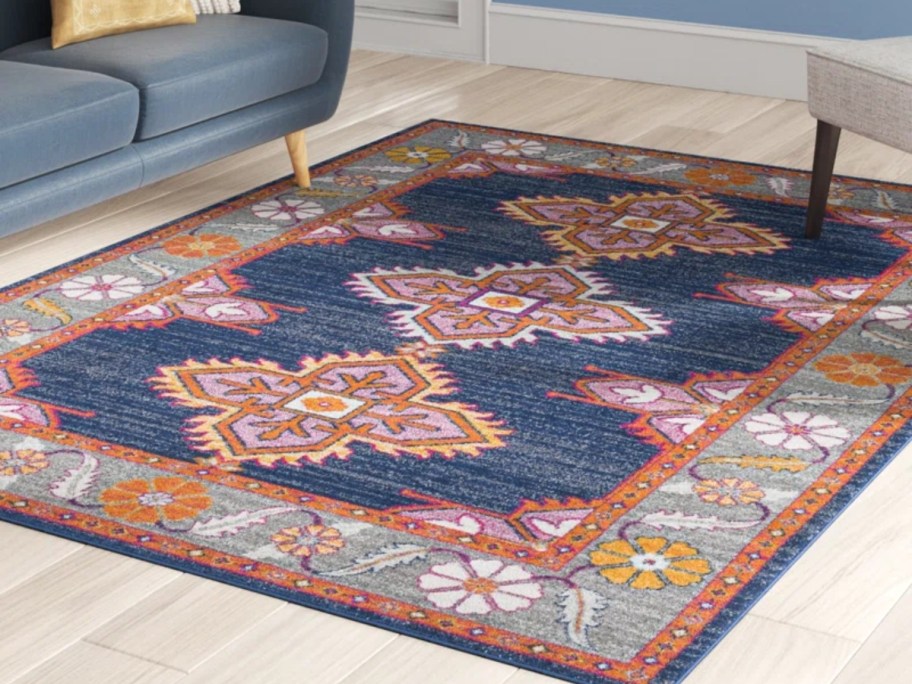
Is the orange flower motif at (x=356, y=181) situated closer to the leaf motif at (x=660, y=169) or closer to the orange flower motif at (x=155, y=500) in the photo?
the leaf motif at (x=660, y=169)

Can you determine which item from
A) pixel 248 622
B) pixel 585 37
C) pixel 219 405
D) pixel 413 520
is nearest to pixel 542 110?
pixel 585 37

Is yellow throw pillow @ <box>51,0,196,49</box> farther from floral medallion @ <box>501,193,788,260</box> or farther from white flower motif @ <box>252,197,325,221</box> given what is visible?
floral medallion @ <box>501,193,788,260</box>

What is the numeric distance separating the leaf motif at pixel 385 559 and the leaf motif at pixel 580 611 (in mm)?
245

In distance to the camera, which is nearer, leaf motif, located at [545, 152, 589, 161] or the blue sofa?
the blue sofa

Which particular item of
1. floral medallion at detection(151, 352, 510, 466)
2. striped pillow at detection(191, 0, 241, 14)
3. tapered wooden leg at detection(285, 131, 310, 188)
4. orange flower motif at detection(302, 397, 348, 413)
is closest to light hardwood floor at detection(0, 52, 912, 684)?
floral medallion at detection(151, 352, 510, 466)

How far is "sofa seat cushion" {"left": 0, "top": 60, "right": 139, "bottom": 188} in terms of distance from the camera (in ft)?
10.9

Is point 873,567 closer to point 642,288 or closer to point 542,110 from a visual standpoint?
point 642,288

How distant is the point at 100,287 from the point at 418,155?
4.33 feet

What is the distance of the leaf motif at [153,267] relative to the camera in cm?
354

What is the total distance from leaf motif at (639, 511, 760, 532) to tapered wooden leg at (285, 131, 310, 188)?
2023 millimetres

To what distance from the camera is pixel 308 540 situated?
2377 millimetres

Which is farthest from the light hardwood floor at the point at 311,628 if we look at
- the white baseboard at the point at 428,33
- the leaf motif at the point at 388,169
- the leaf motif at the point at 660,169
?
the white baseboard at the point at 428,33

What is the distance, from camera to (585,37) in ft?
17.5

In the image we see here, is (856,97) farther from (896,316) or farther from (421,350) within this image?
(421,350)
